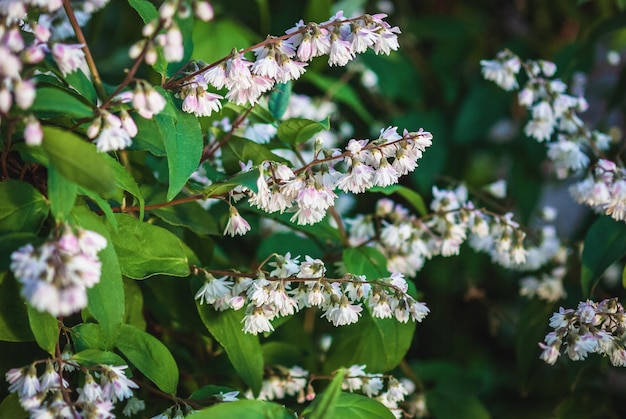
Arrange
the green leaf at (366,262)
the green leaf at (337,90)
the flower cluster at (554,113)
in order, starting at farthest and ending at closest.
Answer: the green leaf at (337,90), the flower cluster at (554,113), the green leaf at (366,262)

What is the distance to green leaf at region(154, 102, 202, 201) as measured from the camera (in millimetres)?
751

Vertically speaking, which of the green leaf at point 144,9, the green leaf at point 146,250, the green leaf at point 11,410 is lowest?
the green leaf at point 11,410

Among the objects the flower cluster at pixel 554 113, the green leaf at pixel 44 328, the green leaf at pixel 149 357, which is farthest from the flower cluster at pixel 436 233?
the green leaf at pixel 44 328

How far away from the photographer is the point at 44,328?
0.72 metres

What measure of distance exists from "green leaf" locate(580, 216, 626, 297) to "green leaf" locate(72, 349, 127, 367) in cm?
63

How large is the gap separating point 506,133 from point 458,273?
0.40 meters

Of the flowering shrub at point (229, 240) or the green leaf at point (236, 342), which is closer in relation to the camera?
the flowering shrub at point (229, 240)

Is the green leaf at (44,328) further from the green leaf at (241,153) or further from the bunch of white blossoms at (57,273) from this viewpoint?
the green leaf at (241,153)

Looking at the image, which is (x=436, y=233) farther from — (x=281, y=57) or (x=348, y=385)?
(x=281, y=57)

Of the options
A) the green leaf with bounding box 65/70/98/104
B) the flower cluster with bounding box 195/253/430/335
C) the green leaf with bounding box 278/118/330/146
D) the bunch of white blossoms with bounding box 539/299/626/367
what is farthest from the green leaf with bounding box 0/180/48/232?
the bunch of white blossoms with bounding box 539/299/626/367

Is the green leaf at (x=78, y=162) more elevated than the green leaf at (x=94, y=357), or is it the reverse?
the green leaf at (x=78, y=162)

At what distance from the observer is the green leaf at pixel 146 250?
0.81 metres

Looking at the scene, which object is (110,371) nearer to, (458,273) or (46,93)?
(46,93)

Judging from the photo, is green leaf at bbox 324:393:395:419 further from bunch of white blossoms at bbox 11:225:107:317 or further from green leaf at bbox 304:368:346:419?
bunch of white blossoms at bbox 11:225:107:317
